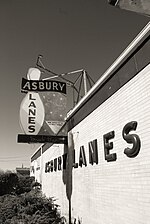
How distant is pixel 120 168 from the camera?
556 centimetres

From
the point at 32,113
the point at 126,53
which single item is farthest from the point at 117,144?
the point at 32,113

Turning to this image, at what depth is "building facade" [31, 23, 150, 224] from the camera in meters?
4.72

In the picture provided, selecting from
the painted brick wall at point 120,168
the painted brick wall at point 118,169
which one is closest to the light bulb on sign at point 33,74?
the painted brick wall at point 118,169

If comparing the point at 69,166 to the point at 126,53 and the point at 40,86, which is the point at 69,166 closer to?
the point at 40,86

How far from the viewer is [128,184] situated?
5.19 meters

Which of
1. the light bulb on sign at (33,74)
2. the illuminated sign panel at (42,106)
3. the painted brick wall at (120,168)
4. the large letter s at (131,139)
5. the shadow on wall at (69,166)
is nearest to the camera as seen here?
the painted brick wall at (120,168)

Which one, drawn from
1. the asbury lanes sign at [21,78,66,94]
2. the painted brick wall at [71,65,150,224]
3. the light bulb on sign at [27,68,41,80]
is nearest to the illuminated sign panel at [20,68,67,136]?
the asbury lanes sign at [21,78,66,94]

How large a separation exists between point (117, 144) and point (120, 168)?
57 centimetres

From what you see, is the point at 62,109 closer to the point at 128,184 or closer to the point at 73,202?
the point at 73,202

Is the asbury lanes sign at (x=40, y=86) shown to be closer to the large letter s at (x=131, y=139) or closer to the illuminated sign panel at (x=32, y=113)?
the illuminated sign panel at (x=32, y=113)

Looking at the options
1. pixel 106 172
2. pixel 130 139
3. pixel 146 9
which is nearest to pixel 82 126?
pixel 106 172

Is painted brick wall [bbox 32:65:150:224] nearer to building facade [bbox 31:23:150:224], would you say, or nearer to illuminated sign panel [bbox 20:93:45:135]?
building facade [bbox 31:23:150:224]

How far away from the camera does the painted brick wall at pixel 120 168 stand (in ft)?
15.2

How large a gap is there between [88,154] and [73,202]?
301 cm
